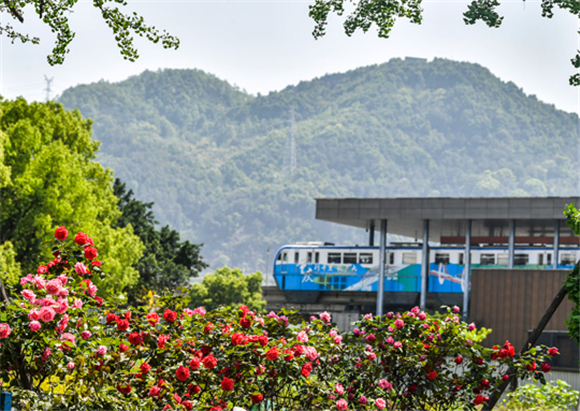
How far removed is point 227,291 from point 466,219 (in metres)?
21.0

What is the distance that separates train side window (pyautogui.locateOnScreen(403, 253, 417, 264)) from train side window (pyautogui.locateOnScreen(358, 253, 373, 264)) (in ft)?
4.92

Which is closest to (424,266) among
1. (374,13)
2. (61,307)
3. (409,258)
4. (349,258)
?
(409,258)

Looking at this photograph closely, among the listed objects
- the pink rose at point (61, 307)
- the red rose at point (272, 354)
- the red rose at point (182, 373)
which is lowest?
the red rose at point (182, 373)

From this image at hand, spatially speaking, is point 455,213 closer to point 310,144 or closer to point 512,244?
point 512,244

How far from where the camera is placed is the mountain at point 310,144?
52000 millimetres

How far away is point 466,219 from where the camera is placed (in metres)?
Result: 30.5

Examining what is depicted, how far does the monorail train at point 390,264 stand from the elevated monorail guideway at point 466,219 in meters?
0.08

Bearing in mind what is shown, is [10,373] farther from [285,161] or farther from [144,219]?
[285,161]

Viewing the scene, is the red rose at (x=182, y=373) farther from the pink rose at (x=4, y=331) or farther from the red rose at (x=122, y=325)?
the pink rose at (x=4, y=331)

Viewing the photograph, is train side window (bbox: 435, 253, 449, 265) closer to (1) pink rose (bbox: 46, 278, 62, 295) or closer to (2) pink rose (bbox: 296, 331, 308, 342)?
(2) pink rose (bbox: 296, 331, 308, 342)

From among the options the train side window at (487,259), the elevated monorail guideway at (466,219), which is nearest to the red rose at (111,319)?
the elevated monorail guideway at (466,219)

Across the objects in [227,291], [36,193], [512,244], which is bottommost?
[227,291]

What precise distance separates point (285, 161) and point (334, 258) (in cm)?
9262

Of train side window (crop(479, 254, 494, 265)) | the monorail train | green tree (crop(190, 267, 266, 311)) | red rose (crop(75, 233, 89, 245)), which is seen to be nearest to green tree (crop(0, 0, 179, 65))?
red rose (crop(75, 233, 89, 245))
